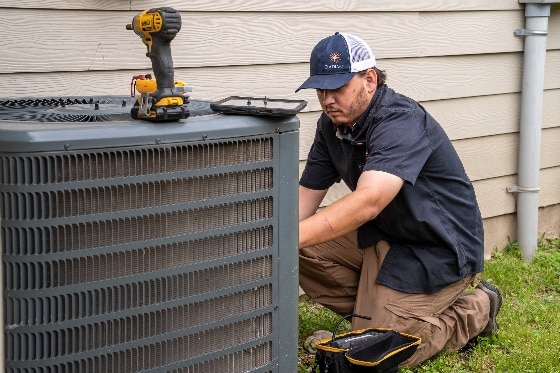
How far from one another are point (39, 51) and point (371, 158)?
1.29 meters

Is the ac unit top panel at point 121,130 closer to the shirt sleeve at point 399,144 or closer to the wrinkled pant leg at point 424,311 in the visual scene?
the shirt sleeve at point 399,144

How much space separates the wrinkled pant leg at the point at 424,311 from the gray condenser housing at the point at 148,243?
3.27 ft

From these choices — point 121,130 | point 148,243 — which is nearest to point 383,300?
point 148,243

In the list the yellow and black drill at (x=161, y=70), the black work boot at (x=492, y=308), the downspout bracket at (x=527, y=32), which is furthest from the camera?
the downspout bracket at (x=527, y=32)

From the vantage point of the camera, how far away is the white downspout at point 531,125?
5121 millimetres

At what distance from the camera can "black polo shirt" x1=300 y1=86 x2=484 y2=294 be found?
132 inches

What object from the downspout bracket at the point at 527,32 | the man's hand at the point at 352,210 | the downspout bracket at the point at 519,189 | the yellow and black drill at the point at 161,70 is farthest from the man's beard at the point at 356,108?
the downspout bracket at the point at 519,189

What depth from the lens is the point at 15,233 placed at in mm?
2107

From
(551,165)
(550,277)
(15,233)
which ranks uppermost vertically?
(15,233)

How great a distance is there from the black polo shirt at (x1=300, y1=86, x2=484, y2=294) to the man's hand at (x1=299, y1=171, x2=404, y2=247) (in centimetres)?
16

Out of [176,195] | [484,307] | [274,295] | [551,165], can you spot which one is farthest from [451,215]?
[551,165]

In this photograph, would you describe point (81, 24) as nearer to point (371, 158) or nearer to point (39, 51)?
point (39, 51)

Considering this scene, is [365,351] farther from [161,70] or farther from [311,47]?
[311,47]

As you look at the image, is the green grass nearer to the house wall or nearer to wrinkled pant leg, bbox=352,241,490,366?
wrinkled pant leg, bbox=352,241,490,366
